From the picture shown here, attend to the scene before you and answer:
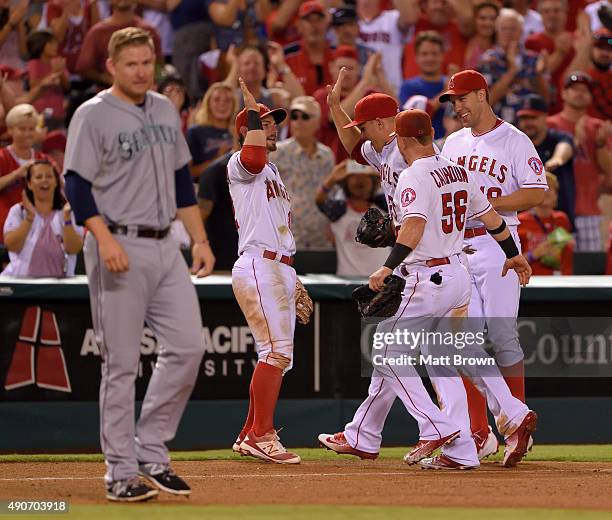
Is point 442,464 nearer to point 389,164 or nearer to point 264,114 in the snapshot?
point 389,164

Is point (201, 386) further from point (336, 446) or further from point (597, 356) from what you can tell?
point (597, 356)

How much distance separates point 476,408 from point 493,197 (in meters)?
1.30

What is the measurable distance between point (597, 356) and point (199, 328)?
4168 millimetres

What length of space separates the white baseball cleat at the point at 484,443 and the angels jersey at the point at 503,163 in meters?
1.30

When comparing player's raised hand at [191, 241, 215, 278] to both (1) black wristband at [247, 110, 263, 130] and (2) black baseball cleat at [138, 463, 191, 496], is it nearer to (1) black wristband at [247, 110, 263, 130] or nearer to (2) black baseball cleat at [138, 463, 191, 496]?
(2) black baseball cleat at [138, 463, 191, 496]

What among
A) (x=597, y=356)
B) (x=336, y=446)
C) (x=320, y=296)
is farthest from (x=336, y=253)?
(x=336, y=446)

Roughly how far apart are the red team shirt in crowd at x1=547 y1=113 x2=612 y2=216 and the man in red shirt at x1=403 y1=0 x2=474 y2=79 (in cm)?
156

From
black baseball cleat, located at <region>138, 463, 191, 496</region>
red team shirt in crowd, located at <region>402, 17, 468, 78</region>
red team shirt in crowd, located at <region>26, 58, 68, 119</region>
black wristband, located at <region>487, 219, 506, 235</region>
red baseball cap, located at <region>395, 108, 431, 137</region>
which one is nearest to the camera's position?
black baseball cleat, located at <region>138, 463, 191, 496</region>

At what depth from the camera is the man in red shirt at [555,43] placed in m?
13.6

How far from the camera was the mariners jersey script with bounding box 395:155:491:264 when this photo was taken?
6.80 meters

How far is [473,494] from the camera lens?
6.07 meters

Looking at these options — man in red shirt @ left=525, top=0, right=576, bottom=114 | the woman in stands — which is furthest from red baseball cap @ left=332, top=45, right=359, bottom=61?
the woman in stands

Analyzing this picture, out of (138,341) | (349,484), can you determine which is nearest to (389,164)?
(349,484)

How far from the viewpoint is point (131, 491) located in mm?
5594
